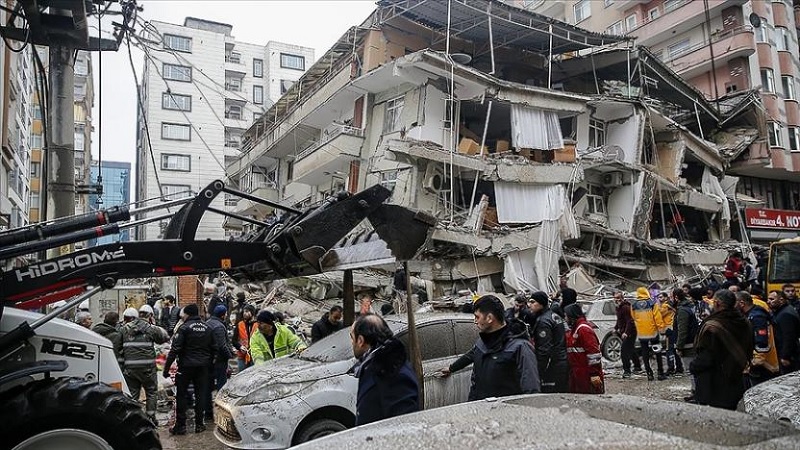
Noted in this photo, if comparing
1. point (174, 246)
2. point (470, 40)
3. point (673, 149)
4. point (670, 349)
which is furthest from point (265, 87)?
point (174, 246)

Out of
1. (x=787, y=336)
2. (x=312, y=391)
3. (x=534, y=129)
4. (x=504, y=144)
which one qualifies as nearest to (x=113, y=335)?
(x=312, y=391)

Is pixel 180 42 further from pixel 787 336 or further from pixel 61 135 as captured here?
pixel 787 336

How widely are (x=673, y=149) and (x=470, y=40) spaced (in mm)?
12760

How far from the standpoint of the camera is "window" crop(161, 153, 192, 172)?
148ft

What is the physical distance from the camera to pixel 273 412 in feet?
18.7

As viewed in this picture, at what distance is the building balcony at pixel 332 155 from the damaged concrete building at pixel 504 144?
0.06m

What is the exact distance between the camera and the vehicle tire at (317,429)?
574cm

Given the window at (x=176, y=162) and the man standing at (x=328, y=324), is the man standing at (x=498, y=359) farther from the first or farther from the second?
the window at (x=176, y=162)

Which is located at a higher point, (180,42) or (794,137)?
(180,42)

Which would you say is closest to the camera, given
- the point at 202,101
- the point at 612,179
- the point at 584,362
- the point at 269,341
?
the point at 584,362

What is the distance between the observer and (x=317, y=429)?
5.82 meters

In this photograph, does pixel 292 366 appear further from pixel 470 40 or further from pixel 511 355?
pixel 470 40

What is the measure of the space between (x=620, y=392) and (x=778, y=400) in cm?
721

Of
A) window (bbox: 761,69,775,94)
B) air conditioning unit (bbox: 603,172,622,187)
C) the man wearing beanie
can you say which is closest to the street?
the man wearing beanie
